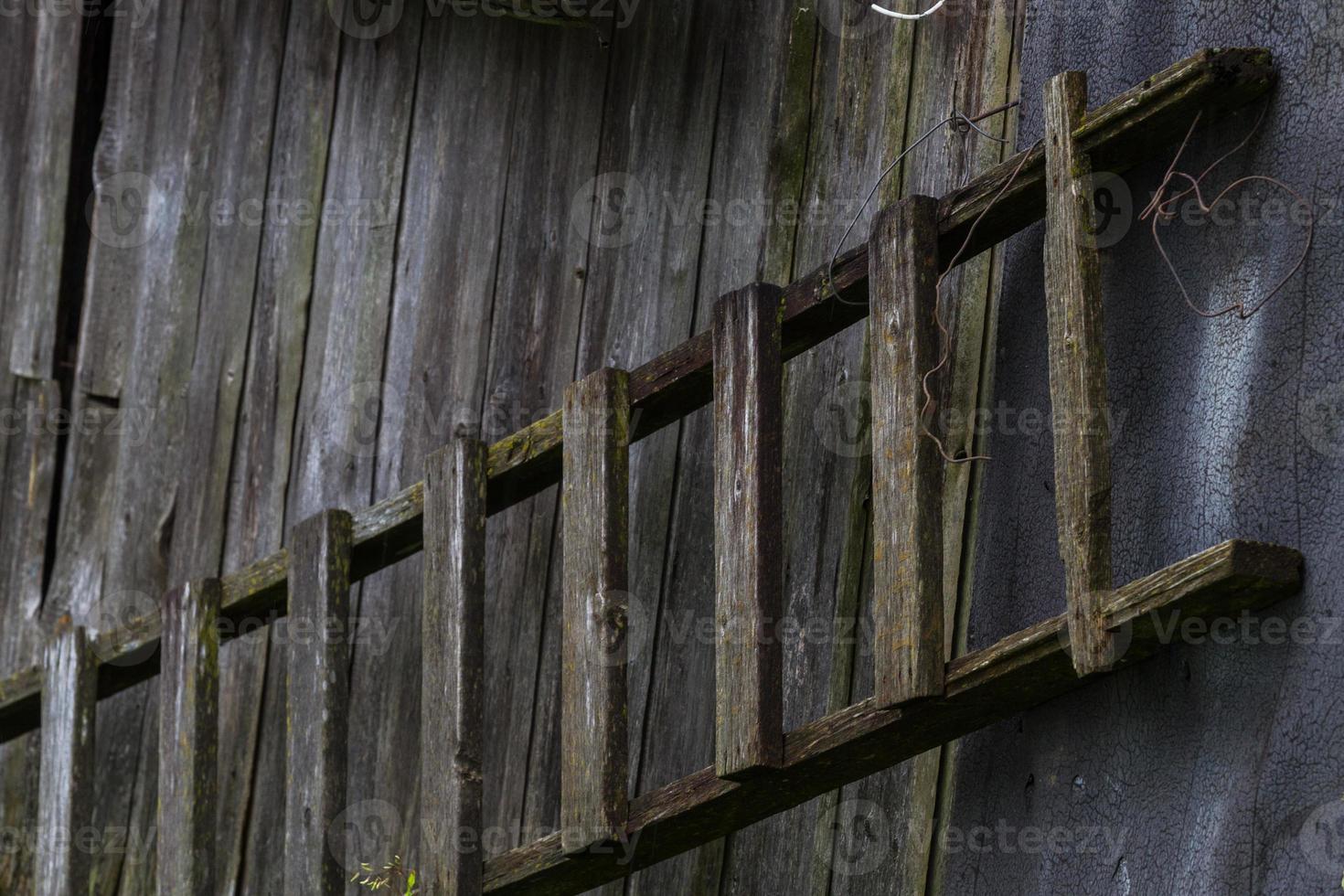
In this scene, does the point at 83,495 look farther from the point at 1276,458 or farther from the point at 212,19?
the point at 1276,458

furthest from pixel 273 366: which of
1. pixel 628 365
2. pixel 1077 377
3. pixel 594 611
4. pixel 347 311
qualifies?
pixel 1077 377

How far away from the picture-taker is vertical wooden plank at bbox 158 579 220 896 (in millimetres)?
3387

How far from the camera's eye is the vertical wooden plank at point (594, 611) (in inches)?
105

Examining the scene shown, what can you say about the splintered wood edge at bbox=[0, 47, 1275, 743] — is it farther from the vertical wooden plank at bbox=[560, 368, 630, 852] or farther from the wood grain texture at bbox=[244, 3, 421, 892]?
the wood grain texture at bbox=[244, 3, 421, 892]

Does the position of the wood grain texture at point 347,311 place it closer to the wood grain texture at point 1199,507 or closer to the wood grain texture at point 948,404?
the wood grain texture at point 948,404

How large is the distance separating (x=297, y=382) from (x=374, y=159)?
546mm

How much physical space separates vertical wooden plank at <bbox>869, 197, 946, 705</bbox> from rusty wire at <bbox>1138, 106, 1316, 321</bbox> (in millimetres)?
322

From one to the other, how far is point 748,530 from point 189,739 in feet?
4.91

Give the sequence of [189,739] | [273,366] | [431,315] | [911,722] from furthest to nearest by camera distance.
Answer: [273,366] → [431,315] → [189,739] → [911,722]

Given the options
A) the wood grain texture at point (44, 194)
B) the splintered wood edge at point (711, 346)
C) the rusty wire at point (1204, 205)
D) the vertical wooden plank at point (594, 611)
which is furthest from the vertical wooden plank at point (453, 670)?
the wood grain texture at point (44, 194)

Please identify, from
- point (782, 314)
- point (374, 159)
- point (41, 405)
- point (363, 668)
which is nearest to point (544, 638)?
point (363, 668)

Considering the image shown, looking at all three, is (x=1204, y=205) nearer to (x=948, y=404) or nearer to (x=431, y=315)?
(x=948, y=404)

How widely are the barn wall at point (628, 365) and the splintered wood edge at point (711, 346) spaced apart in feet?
0.29

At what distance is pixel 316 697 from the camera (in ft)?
10.5
